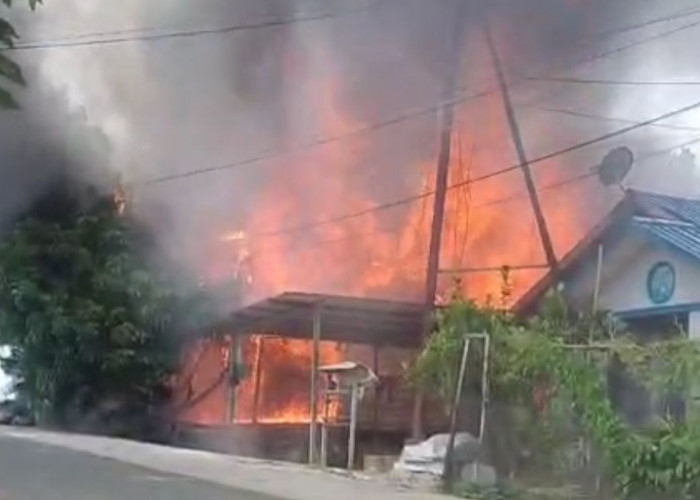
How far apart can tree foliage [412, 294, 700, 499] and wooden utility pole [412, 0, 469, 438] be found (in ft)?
6.99

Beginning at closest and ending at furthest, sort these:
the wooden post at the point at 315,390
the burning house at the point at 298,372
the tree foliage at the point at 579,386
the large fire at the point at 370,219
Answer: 1. the tree foliage at the point at 579,386
2. the wooden post at the point at 315,390
3. the burning house at the point at 298,372
4. the large fire at the point at 370,219

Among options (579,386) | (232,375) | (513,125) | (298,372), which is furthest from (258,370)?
(579,386)

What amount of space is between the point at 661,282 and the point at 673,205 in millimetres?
1868

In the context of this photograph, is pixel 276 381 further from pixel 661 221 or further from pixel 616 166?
pixel 661 221

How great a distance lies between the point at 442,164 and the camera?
18125 mm

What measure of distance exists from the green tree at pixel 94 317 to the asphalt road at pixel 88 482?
20.0 feet

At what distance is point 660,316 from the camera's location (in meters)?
15.2

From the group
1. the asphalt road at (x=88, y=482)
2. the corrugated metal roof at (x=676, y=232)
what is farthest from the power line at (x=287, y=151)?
the asphalt road at (x=88, y=482)

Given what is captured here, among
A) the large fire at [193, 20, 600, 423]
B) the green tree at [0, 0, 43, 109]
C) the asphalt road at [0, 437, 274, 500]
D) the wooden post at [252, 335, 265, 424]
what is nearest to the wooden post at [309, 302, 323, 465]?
the asphalt road at [0, 437, 274, 500]

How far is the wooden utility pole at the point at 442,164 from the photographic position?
17531 mm

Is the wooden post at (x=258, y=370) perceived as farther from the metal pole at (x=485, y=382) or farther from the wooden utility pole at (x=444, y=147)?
the metal pole at (x=485, y=382)

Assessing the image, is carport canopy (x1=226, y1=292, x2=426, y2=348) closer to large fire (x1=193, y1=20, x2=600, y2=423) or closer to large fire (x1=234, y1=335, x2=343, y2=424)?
large fire (x1=234, y1=335, x2=343, y2=424)

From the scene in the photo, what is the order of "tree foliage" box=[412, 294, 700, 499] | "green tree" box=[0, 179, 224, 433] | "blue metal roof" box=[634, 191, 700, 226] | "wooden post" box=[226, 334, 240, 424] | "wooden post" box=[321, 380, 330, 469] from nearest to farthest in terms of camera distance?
1. "tree foliage" box=[412, 294, 700, 499]
2. "blue metal roof" box=[634, 191, 700, 226]
3. "wooden post" box=[321, 380, 330, 469]
4. "wooden post" box=[226, 334, 240, 424]
5. "green tree" box=[0, 179, 224, 433]

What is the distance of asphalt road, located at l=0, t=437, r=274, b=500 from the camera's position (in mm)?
10664
